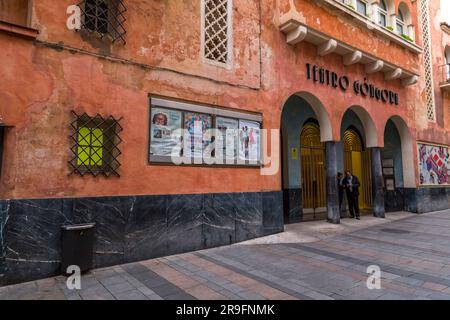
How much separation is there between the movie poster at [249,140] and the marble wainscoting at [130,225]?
968 mm

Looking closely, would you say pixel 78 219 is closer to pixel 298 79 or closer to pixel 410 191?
pixel 298 79

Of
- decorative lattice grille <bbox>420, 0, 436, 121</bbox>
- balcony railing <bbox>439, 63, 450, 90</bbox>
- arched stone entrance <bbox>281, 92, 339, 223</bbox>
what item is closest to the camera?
arched stone entrance <bbox>281, 92, 339, 223</bbox>

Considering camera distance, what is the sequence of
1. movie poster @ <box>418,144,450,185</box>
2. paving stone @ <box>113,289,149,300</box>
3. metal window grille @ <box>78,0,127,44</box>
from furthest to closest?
movie poster @ <box>418,144,450,185</box> < metal window grille @ <box>78,0,127,44</box> < paving stone @ <box>113,289,149,300</box>

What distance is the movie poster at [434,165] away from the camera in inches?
549

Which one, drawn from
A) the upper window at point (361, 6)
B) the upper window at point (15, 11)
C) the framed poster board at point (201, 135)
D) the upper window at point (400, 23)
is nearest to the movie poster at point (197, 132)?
the framed poster board at point (201, 135)

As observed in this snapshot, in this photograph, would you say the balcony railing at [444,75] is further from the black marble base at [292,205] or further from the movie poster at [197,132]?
the movie poster at [197,132]

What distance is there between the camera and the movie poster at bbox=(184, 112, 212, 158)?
263 inches

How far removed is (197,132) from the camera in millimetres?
6840

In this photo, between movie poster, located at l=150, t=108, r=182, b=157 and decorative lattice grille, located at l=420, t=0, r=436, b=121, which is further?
decorative lattice grille, located at l=420, t=0, r=436, b=121

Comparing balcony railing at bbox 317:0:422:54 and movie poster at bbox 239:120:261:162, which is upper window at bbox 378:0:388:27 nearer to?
balcony railing at bbox 317:0:422:54

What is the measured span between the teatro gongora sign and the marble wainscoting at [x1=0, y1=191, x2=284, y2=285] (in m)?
4.09

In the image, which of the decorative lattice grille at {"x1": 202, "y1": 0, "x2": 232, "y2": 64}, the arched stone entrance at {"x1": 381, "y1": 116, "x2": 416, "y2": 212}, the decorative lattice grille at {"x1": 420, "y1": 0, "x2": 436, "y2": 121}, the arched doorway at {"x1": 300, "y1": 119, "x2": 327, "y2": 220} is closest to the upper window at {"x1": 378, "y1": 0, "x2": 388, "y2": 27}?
the decorative lattice grille at {"x1": 420, "y1": 0, "x2": 436, "y2": 121}

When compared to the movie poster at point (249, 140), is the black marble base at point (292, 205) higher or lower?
lower

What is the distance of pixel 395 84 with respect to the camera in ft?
42.2
